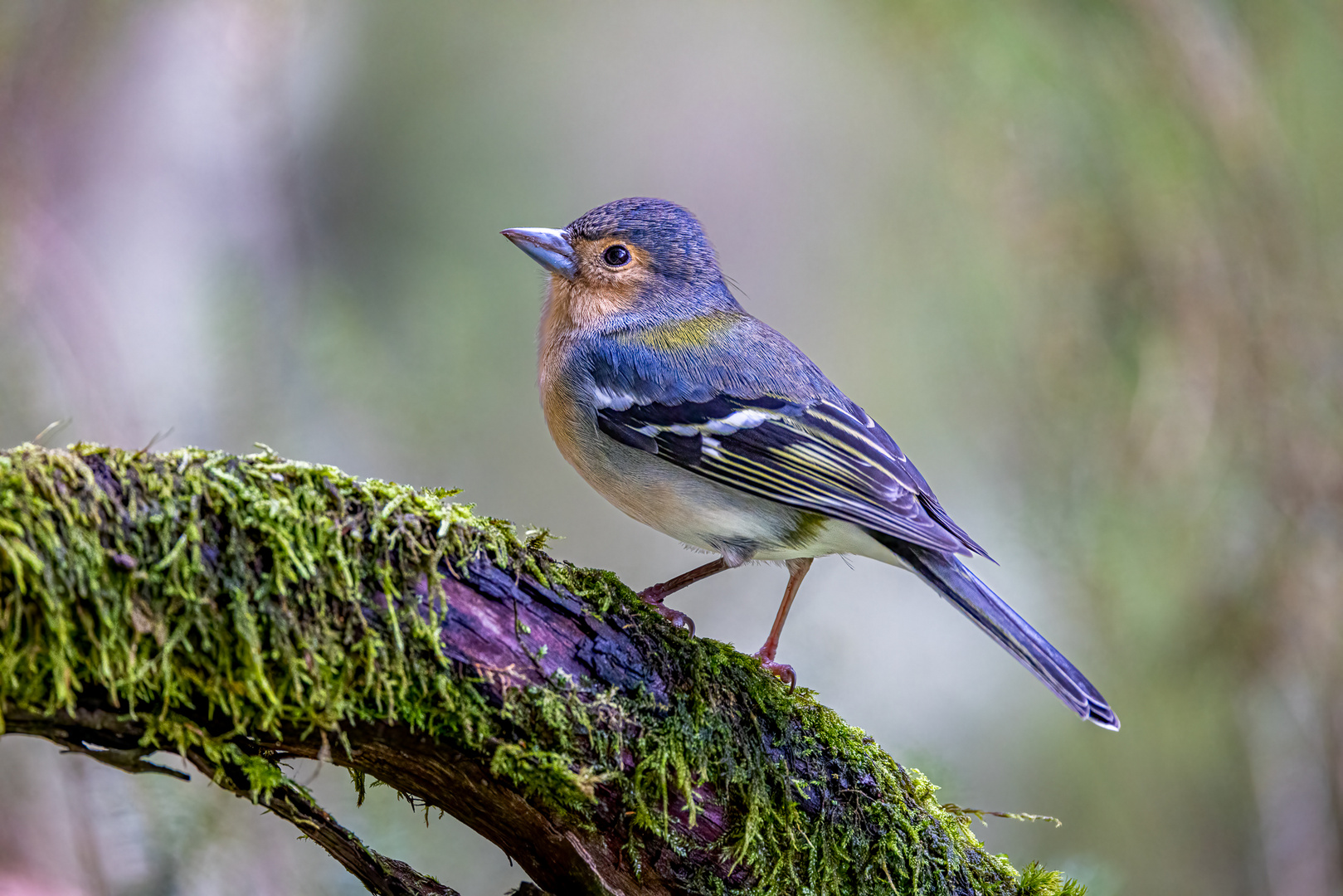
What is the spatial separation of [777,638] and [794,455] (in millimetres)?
563

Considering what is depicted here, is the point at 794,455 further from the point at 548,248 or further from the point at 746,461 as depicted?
the point at 548,248

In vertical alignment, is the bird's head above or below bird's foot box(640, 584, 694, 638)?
above

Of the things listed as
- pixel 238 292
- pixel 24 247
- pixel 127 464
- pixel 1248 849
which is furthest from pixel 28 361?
pixel 1248 849

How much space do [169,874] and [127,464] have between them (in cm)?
234

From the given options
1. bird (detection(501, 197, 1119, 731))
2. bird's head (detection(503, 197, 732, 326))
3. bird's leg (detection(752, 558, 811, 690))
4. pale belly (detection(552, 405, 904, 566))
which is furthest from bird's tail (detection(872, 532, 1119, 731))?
bird's head (detection(503, 197, 732, 326))

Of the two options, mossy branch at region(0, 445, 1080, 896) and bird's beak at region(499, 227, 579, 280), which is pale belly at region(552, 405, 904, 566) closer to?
mossy branch at region(0, 445, 1080, 896)

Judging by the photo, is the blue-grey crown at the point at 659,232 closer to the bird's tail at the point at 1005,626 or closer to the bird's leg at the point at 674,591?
the bird's leg at the point at 674,591

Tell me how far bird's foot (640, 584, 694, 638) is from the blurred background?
4.22 feet

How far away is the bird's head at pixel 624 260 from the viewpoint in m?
4.03

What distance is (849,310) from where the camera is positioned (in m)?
7.41

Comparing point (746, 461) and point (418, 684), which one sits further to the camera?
point (746, 461)

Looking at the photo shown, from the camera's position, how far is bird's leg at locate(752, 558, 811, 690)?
3.05m

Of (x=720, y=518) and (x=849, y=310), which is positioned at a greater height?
(x=849, y=310)

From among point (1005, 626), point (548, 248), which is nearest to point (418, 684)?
point (1005, 626)
